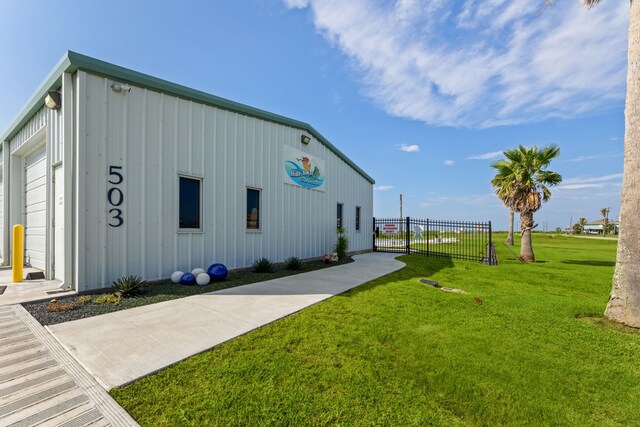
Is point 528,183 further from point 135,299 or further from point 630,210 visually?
point 135,299

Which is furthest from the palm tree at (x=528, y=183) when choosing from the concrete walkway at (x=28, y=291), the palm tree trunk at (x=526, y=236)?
the concrete walkway at (x=28, y=291)

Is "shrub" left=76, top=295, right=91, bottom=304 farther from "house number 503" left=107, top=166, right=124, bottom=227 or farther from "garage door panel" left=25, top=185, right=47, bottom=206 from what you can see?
"garage door panel" left=25, top=185, right=47, bottom=206

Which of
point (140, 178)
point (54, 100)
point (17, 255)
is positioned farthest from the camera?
point (17, 255)

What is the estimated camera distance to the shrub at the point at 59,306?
440 cm

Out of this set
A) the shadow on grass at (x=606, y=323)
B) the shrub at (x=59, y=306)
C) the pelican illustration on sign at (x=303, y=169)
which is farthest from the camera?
the pelican illustration on sign at (x=303, y=169)

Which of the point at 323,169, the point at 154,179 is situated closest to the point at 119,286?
the point at 154,179

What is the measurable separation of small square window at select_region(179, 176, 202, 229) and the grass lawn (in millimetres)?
4131

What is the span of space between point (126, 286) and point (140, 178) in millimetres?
2363

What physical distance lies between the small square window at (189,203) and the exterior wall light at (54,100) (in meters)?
2.72

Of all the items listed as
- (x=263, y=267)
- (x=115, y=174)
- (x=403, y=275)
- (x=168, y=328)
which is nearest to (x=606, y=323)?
(x=403, y=275)

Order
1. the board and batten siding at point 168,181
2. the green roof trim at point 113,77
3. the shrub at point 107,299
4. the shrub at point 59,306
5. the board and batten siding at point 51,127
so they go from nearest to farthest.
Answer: the shrub at point 59,306, the shrub at point 107,299, the green roof trim at point 113,77, the board and batten siding at point 168,181, the board and batten siding at point 51,127

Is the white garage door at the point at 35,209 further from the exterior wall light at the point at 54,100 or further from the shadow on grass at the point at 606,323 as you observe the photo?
the shadow on grass at the point at 606,323

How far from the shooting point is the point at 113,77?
5824 mm

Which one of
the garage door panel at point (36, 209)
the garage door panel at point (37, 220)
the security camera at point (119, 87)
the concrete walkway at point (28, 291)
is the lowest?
the concrete walkway at point (28, 291)
